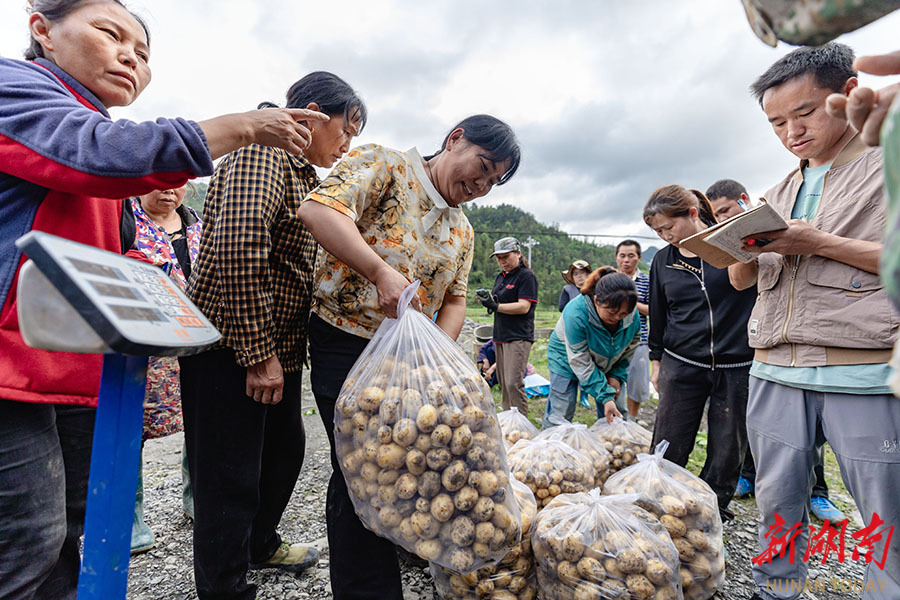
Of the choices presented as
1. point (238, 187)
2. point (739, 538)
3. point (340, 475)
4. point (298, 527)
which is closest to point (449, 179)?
point (238, 187)

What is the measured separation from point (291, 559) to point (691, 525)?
1.82m

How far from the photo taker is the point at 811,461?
62.2 inches

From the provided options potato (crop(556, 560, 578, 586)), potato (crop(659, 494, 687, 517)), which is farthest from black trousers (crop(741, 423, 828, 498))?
potato (crop(556, 560, 578, 586))

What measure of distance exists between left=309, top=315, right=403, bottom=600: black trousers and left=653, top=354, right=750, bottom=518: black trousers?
1831mm

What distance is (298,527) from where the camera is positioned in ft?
8.18

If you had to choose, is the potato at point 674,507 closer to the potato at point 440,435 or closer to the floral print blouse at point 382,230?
the potato at point 440,435

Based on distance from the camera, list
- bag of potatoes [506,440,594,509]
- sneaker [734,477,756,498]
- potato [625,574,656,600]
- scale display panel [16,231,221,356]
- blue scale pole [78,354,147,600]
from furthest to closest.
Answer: sneaker [734,477,756,498], bag of potatoes [506,440,594,509], potato [625,574,656,600], blue scale pole [78,354,147,600], scale display panel [16,231,221,356]

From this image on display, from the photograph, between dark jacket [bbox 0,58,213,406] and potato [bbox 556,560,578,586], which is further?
potato [bbox 556,560,578,586]

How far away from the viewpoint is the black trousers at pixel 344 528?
4.94 ft

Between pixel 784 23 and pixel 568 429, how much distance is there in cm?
225

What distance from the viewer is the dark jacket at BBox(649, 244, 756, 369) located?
95.4 inches

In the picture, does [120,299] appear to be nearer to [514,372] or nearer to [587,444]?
[587,444]

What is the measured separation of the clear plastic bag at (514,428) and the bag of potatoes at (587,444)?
0.59 ft

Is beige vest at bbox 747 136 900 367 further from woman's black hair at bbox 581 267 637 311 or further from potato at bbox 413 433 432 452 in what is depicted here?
woman's black hair at bbox 581 267 637 311
